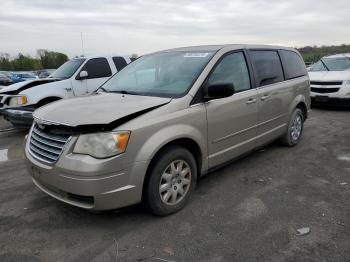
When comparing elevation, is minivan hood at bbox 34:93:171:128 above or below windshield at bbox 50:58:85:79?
below

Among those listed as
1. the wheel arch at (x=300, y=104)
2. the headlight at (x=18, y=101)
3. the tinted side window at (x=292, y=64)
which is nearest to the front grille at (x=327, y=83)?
the tinted side window at (x=292, y=64)

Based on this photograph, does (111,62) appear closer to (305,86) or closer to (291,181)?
(305,86)

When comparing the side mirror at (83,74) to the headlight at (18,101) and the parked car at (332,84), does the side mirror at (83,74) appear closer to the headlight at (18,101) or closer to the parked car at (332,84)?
the headlight at (18,101)

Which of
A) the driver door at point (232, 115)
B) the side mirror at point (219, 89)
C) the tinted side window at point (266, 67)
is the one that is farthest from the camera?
the tinted side window at point (266, 67)

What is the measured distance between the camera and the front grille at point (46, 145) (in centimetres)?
313

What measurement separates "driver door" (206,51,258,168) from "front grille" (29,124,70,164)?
5.40ft

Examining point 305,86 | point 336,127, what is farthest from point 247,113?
point 336,127

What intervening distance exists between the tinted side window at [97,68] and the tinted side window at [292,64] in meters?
4.67

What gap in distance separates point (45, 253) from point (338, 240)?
2644 mm

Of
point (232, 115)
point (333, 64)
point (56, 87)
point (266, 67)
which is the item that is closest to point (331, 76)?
point (333, 64)

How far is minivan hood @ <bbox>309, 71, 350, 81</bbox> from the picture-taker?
955 centimetres

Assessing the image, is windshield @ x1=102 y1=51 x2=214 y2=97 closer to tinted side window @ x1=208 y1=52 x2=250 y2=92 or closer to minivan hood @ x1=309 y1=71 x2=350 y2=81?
tinted side window @ x1=208 y1=52 x2=250 y2=92

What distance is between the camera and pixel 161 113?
3.32 meters

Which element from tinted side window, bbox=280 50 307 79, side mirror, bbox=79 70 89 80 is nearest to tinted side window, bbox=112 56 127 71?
side mirror, bbox=79 70 89 80
